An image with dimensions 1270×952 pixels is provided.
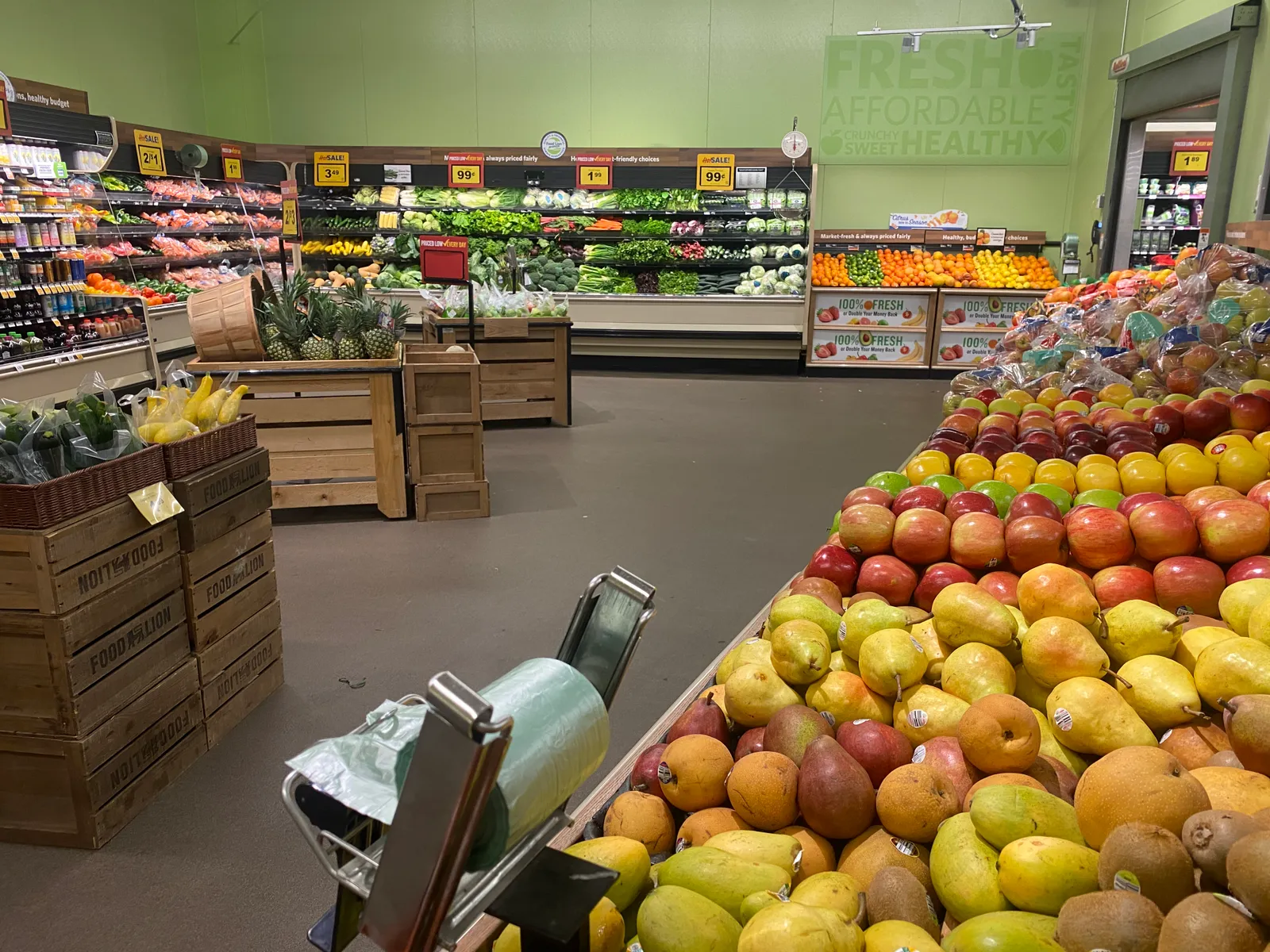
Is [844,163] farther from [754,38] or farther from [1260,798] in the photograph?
[1260,798]

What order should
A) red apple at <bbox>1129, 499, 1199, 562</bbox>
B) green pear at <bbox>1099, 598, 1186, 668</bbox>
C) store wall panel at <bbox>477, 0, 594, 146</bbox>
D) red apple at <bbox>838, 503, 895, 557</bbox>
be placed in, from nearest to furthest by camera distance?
1. green pear at <bbox>1099, 598, 1186, 668</bbox>
2. red apple at <bbox>1129, 499, 1199, 562</bbox>
3. red apple at <bbox>838, 503, 895, 557</bbox>
4. store wall panel at <bbox>477, 0, 594, 146</bbox>

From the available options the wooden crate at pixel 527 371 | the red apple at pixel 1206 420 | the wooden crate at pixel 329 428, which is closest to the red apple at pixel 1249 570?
the red apple at pixel 1206 420

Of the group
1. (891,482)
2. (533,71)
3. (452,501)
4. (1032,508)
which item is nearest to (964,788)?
(1032,508)

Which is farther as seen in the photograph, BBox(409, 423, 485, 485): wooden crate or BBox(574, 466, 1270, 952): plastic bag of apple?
BBox(409, 423, 485, 485): wooden crate

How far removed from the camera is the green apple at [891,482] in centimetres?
244

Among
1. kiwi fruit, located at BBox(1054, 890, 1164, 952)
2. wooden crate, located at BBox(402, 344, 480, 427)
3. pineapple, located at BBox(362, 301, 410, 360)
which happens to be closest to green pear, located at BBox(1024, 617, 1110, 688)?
kiwi fruit, located at BBox(1054, 890, 1164, 952)

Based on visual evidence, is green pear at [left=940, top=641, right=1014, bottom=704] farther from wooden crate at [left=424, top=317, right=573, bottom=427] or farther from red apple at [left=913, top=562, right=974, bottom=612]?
wooden crate at [left=424, top=317, right=573, bottom=427]

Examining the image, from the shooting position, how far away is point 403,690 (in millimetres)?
3188

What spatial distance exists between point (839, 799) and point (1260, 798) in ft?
1.75

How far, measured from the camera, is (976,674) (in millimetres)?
1546

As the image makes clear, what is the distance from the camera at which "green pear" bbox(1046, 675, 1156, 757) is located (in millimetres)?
1363

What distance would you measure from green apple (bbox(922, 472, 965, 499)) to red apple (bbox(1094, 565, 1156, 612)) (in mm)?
550

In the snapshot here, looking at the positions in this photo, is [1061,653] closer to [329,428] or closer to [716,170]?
[329,428]

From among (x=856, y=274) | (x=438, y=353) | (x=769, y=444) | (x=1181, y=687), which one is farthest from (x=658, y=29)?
(x=1181, y=687)
